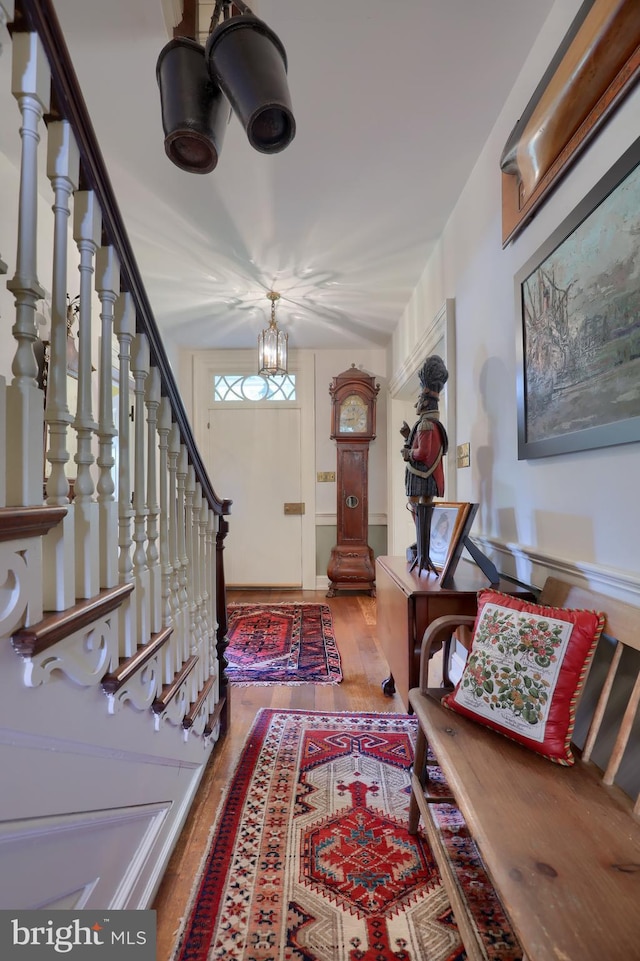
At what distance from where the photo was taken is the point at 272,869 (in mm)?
1155

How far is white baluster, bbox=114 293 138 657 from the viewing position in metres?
1.00

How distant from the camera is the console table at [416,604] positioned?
4.60 feet

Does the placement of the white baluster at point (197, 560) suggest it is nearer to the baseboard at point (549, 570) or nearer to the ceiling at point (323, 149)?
the baseboard at point (549, 570)

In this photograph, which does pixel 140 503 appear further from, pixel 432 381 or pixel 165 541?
pixel 432 381

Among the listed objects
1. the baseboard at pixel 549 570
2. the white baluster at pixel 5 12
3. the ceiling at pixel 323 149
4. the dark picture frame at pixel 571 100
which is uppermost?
the ceiling at pixel 323 149

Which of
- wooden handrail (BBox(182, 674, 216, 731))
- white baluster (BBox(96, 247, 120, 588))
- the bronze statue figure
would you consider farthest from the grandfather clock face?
white baluster (BBox(96, 247, 120, 588))

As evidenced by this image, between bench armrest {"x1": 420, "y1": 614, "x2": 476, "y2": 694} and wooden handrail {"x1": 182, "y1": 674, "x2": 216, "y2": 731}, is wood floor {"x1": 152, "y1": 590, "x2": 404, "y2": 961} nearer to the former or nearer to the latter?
wooden handrail {"x1": 182, "y1": 674, "x2": 216, "y2": 731}

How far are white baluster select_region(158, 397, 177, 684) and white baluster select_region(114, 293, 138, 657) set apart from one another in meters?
0.21

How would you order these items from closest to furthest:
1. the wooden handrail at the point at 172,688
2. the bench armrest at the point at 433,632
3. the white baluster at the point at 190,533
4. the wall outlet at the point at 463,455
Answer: the wooden handrail at the point at 172,688 < the bench armrest at the point at 433,632 < the white baluster at the point at 190,533 < the wall outlet at the point at 463,455

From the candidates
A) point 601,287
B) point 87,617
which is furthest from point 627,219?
point 87,617

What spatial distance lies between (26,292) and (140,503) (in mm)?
554

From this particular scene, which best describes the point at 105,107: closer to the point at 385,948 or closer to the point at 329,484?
the point at 385,948

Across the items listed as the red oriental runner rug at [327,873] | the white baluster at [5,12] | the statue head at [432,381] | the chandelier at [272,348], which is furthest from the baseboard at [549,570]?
the chandelier at [272,348]

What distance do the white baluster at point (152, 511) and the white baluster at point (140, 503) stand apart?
3cm
